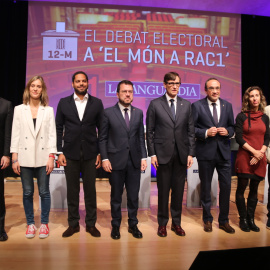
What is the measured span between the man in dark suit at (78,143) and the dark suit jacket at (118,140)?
0.13 meters

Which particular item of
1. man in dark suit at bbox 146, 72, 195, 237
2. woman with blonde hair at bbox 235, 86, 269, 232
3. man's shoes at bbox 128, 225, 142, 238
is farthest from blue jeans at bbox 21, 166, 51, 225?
woman with blonde hair at bbox 235, 86, 269, 232

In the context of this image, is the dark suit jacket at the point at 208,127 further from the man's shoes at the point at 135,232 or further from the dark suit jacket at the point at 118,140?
the man's shoes at the point at 135,232

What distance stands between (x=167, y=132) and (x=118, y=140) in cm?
51

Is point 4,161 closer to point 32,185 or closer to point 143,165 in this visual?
point 32,185

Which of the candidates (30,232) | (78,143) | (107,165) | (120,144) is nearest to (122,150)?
(120,144)

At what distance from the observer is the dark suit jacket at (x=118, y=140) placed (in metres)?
2.95

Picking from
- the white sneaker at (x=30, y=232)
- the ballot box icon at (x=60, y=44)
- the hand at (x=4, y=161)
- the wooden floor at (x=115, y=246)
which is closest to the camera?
the wooden floor at (x=115, y=246)

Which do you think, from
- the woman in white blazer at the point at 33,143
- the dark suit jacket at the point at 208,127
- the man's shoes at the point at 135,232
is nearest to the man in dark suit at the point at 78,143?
the woman in white blazer at the point at 33,143

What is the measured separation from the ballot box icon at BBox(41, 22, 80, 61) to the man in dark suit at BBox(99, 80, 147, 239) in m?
3.62

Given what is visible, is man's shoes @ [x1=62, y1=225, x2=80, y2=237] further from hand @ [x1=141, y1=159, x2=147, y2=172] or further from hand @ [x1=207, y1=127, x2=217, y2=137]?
hand @ [x1=207, y1=127, x2=217, y2=137]

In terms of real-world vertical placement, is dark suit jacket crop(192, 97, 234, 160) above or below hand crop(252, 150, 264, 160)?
above

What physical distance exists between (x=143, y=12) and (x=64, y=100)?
4089 mm

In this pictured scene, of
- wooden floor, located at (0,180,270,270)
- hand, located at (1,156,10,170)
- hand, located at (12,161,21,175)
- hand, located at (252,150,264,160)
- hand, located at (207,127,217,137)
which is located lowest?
wooden floor, located at (0,180,270,270)

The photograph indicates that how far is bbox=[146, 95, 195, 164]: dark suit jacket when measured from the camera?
118 inches
